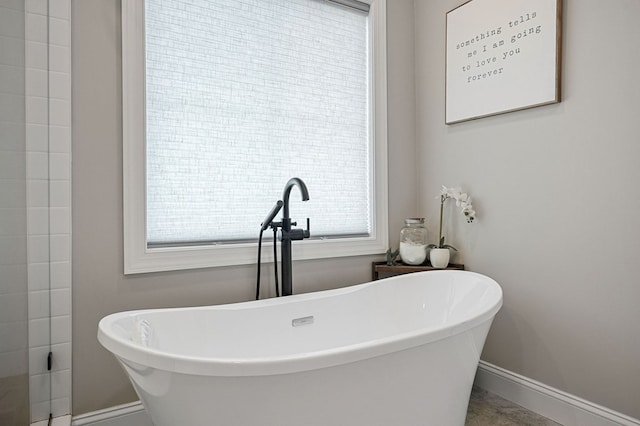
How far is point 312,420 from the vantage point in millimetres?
1099

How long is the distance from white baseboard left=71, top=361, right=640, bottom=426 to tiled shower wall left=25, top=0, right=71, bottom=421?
0.60ft

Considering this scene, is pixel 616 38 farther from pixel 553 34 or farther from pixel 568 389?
pixel 568 389


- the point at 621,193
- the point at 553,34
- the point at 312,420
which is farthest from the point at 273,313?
the point at 553,34

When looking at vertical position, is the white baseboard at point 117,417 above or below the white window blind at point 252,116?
below

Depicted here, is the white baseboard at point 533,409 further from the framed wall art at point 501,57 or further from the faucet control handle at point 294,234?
the framed wall art at point 501,57

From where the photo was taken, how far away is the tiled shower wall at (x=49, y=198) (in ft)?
4.83

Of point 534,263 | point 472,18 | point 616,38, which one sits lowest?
point 534,263

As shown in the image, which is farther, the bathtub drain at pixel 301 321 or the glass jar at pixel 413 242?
the glass jar at pixel 413 242

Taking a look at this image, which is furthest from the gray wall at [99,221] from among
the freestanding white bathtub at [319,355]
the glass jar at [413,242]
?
the glass jar at [413,242]

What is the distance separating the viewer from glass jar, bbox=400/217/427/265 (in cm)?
222

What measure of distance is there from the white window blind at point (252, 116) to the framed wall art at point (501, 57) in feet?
1.71

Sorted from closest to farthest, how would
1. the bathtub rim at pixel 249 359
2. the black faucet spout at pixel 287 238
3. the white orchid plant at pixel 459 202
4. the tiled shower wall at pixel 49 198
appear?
the bathtub rim at pixel 249 359 < the tiled shower wall at pixel 49 198 < the black faucet spout at pixel 287 238 < the white orchid plant at pixel 459 202

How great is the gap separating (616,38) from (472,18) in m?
0.77

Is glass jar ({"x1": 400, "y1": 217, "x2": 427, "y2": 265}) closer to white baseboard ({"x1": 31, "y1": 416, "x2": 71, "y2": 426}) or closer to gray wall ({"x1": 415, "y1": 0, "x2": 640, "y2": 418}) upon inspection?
gray wall ({"x1": 415, "y1": 0, "x2": 640, "y2": 418})
